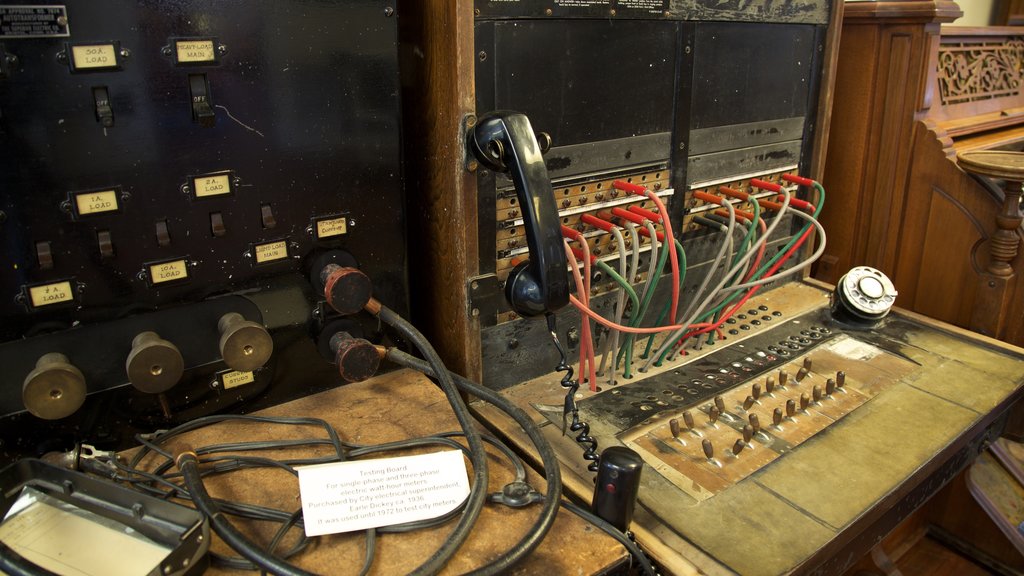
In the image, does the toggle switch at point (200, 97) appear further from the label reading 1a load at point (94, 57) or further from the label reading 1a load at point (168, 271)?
the label reading 1a load at point (168, 271)

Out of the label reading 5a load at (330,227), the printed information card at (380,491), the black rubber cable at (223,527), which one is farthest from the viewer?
the label reading 5a load at (330,227)

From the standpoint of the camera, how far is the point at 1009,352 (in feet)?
4.58

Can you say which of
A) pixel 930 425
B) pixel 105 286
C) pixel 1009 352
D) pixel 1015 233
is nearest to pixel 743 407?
pixel 930 425

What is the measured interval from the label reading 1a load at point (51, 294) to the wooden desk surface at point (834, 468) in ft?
2.00

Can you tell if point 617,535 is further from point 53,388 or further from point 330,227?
point 53,388

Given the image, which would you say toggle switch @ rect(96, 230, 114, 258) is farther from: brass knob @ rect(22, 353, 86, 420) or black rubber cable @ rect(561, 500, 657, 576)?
black rubber cable @ rect(561, 500, 657, 576)

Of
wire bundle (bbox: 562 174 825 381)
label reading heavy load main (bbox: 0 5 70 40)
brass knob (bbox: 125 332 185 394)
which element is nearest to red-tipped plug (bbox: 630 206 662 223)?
wire bundle (bbox: 562 174 825 381)

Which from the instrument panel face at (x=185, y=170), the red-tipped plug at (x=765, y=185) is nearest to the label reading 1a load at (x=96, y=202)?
the instrument panel face at (x=185, y=170)

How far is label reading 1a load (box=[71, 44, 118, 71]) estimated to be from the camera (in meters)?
0.80

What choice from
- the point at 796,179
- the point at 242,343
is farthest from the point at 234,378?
the point at 796,179

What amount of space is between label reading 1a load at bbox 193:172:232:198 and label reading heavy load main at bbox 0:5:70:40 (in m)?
0.22

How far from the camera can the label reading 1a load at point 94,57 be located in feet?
2.63

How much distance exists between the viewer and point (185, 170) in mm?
905

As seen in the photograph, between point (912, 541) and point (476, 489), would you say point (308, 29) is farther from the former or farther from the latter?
point (912, 541)
